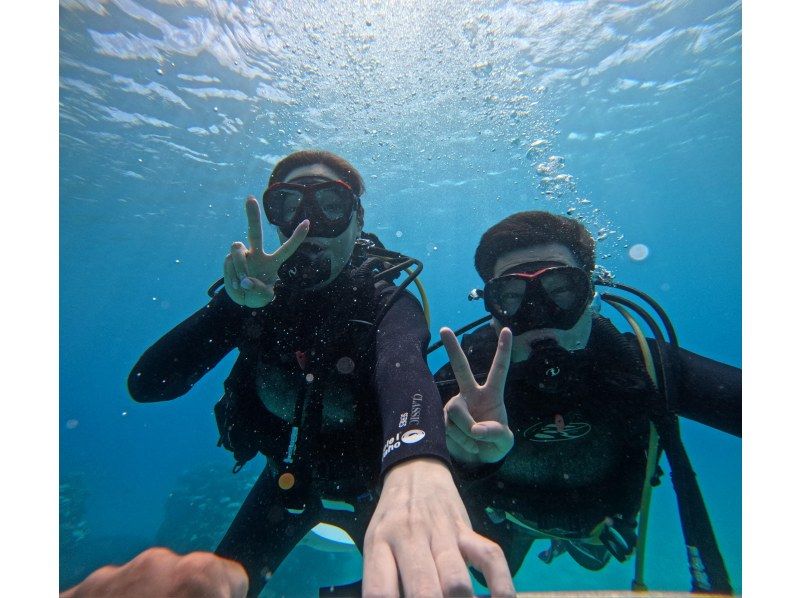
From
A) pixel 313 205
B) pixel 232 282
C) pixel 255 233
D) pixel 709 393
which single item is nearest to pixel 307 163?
pixel 313 205

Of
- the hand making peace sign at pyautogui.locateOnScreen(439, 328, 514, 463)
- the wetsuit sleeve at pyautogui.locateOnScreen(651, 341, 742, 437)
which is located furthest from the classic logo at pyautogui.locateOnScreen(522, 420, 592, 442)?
the hand making peace sign at pyautogui.locateOnScreen(439, 328, 514, 463)

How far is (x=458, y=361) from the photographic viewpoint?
208cm

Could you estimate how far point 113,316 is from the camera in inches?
2381

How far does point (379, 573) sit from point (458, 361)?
3.84ft

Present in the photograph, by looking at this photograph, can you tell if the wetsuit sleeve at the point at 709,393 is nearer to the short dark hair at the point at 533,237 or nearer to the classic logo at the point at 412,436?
the short dark hair at the point at 533,237

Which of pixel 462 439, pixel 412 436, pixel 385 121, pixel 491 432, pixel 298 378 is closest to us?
pixel 412 436

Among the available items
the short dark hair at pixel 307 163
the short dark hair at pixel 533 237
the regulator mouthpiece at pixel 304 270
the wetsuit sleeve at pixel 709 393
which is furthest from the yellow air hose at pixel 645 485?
the short dark hair at pixel 307 163

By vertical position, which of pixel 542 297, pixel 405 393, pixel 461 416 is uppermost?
pixel 542 297

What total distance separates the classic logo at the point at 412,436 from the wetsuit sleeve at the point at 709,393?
88.2 inches

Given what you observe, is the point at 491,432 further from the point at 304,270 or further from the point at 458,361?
the point at 304,270

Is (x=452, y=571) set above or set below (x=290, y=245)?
below

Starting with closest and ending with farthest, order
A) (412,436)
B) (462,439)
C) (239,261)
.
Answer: (412,436) < (462,439) < (239,261)

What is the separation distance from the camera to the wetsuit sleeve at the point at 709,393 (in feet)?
9.47

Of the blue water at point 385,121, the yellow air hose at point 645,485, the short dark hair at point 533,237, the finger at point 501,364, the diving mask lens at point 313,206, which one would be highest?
the blue water at point 385,121
